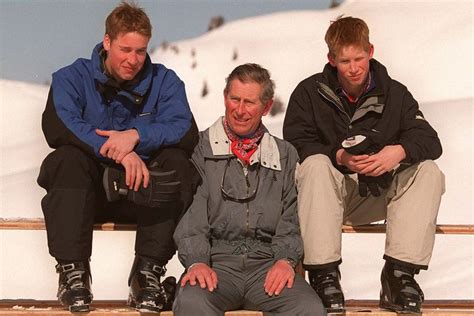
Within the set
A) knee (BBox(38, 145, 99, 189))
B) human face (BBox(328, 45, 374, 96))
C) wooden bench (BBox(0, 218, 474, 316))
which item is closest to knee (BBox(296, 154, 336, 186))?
human face (BBox(328, 45, 374, 96))

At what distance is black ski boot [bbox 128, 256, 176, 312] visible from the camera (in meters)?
3.90

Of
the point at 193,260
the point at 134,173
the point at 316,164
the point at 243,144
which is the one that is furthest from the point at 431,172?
A: the point at 134,173

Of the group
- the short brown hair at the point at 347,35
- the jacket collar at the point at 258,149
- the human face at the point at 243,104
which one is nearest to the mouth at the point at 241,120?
the human face at the point at 243,104

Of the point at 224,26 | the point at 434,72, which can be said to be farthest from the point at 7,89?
the point at 434,72

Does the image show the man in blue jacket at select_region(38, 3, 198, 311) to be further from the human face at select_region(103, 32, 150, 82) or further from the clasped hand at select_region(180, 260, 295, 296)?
the clasped hand at select_region(180, 260, 295, 296)

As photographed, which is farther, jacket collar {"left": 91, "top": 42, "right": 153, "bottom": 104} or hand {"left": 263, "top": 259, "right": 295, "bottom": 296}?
jacket collar {"left": 91, "top": 42, "right": 153, "bottom": 104}

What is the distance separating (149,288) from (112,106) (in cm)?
73

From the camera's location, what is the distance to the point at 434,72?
12.1 m

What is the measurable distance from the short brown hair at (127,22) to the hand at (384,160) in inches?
37.7

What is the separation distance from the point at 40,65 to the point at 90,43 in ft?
2.09

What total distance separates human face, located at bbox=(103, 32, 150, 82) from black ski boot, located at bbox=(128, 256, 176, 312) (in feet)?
2.32

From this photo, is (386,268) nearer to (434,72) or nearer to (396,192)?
(396,192)

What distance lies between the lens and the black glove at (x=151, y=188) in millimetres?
3869

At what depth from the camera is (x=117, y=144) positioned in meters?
3.91
